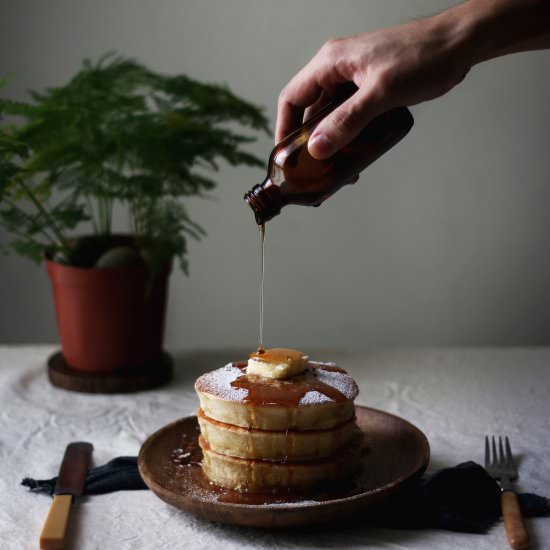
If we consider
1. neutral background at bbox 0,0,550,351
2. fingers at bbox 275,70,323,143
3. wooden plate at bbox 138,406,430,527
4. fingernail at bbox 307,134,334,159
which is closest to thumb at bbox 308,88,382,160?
fingernail at bbox 307,134,334,159

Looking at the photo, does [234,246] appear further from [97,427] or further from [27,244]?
[97,427]

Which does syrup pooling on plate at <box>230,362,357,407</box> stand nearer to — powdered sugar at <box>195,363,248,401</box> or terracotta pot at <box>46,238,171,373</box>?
powdered sugar at <box>195,363,248,401</box>

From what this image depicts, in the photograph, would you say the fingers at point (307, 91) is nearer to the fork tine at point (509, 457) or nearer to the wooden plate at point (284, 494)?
the wooden plate at point (284, 494)

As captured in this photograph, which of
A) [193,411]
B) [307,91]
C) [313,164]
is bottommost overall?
[193,411]

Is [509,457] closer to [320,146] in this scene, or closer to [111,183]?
[320,146]

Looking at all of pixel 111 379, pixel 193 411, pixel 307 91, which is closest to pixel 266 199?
pixel 307 91

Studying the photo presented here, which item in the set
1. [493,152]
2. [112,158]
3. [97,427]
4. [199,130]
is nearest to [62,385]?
[97,427]

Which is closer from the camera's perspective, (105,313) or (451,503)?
(451,503)
